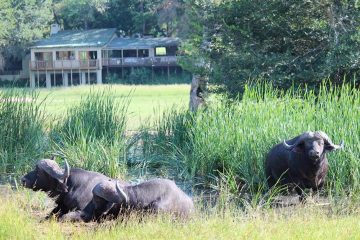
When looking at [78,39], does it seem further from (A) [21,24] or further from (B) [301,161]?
(B) [301,161]

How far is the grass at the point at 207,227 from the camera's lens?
6379mm

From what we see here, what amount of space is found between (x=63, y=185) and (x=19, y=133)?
12.2 feet

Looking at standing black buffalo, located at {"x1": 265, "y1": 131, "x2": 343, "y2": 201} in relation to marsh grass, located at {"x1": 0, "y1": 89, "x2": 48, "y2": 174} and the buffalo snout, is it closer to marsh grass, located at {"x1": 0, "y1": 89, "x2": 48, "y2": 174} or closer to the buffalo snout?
the buffalo snout

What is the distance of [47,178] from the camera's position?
8141mm

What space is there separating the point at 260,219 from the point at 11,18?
52.1m

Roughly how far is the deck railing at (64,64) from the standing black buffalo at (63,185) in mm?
51103

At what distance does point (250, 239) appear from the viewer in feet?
Result: 20.4

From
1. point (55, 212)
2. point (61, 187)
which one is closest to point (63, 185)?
point (61, 187)

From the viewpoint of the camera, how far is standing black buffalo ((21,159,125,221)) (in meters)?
8.08

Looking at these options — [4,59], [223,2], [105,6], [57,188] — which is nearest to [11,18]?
[4,59]

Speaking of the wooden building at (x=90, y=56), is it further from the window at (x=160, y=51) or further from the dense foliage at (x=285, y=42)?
the dense foliage at (x=285, y=42)

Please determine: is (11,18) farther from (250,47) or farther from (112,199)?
(112,199)

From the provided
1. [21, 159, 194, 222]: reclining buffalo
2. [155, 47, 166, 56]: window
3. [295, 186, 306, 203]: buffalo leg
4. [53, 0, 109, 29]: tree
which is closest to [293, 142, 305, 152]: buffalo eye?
[295, 186, 306, 203]: buffalo leg

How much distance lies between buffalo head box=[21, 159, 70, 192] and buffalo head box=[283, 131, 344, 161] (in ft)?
9.50
